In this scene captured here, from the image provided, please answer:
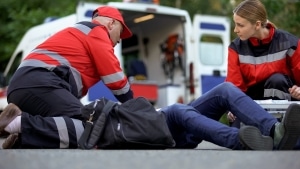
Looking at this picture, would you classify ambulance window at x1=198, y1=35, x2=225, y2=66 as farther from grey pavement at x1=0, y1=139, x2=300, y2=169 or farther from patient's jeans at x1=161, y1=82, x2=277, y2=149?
grey pavement at x1=0, y1=139, x2=300, y2=169

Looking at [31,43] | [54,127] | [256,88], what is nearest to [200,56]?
[31,43]

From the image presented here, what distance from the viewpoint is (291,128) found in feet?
12.5

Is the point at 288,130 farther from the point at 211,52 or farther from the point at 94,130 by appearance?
the point at 211,52

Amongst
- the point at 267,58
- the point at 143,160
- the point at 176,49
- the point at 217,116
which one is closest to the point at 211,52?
the point at 176,49

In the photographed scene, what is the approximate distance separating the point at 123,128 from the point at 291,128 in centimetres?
91

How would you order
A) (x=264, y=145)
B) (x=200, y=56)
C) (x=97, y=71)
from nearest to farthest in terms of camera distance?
(x=264, y=145), (x=97, y=71), (x=200, y=56)

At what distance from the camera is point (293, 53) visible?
4832 millimetres

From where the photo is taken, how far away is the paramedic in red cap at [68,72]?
439 cm

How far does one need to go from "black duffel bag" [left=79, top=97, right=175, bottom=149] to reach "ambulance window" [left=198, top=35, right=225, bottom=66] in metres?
7.78

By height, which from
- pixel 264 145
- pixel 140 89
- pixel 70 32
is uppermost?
pixel 70 32

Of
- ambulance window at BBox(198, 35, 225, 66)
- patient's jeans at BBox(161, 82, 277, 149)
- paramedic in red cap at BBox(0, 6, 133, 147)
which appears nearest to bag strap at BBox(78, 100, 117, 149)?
paramedic in red cap at BBox(0, 6, 133, 147)

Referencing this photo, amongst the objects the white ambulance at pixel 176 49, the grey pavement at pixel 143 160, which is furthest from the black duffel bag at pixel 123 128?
the white ambulance at pixel 176 49

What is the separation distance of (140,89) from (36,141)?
25.0 ft

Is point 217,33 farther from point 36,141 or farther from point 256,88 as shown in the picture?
point 36,141
